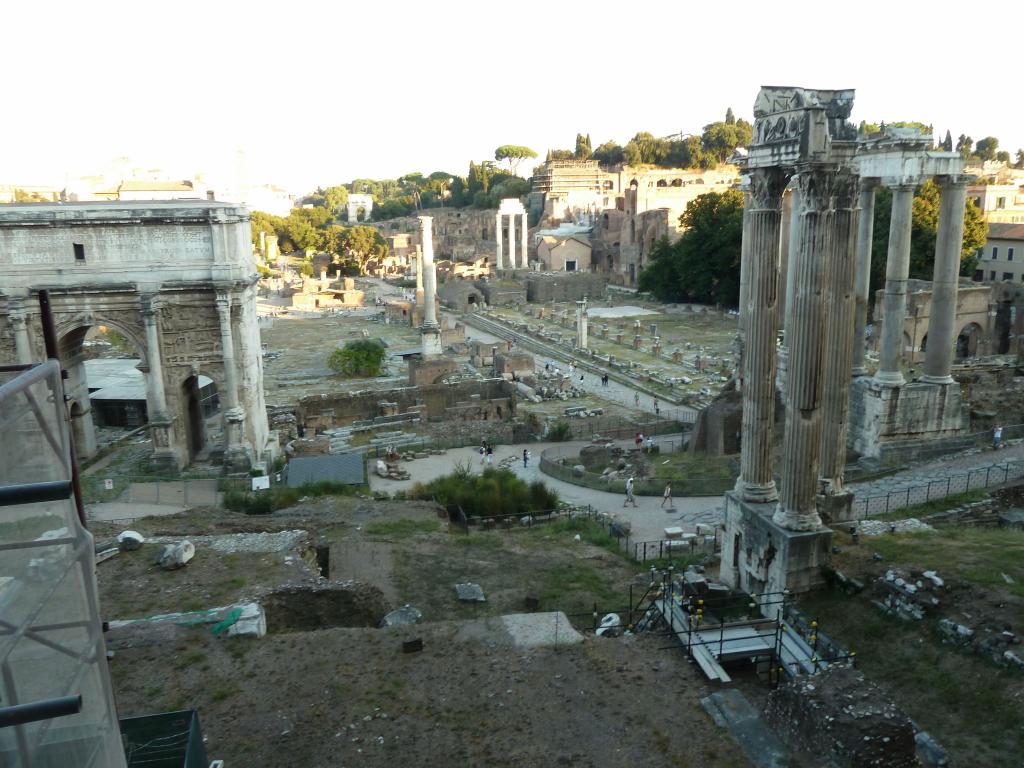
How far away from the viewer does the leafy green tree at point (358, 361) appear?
115 ft

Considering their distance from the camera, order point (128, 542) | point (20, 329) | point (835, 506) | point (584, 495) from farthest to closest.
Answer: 1. point (20, 329)
2. point (584, 495)
3. point (128, 542)
4. point (835, 506)

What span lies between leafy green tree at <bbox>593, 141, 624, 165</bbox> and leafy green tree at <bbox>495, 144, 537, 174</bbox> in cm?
2094

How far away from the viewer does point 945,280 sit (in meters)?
16.8

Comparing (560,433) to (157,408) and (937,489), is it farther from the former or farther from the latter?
(937,489)

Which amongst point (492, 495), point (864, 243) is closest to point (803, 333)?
point (864, 243)

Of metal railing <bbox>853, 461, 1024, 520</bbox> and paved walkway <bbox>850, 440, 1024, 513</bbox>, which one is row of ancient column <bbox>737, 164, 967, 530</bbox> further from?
paved walkway <bbox>850, 440, 1024, 513</bbox>

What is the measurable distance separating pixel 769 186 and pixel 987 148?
370ft

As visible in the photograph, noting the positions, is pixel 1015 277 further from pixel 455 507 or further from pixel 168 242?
pixel 168 242

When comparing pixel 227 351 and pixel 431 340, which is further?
pixel 431 340

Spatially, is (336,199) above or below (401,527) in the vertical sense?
above

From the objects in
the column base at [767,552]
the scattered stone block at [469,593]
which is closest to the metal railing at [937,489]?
the column base at [767,552]

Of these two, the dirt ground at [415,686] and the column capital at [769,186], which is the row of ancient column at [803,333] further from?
the dirt ground at [415,686]

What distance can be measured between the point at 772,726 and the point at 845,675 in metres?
0.84

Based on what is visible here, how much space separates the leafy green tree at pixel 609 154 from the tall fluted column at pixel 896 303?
9507cm
